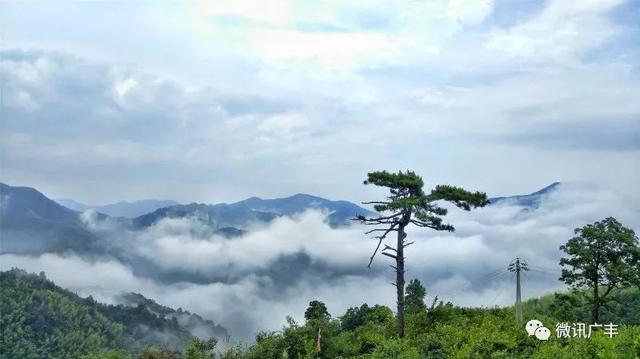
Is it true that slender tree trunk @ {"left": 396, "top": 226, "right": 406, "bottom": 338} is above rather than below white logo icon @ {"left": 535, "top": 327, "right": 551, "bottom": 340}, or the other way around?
above

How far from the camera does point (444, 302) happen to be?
38.1 m

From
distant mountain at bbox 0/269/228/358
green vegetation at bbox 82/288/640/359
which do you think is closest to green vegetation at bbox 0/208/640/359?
green vegetation at bbox 82/288/640/359

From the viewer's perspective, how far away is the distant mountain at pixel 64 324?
15550cm

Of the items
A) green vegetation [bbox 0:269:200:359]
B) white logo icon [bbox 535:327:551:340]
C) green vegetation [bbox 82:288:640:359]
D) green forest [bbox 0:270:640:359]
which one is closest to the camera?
green vegetation [bbox 82:288:640:359]

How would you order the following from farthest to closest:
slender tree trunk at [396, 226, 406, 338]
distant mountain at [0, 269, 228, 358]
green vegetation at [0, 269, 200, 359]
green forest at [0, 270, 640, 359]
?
distant mountain at [0, 269, 228, 358], green vegetation at [0, 269, 200, 359], slender tree trunk at [396, 226, 406, 338], green forest at [0, 270, 640, 359]

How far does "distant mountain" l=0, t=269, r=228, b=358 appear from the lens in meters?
156

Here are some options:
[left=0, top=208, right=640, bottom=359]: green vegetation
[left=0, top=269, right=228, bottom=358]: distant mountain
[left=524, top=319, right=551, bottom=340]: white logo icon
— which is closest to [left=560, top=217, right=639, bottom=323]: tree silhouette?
[left=0, top=208, right=640, bottom=359]: green vegetation

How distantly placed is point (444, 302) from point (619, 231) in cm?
1080

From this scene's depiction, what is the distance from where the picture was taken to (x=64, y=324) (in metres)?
164

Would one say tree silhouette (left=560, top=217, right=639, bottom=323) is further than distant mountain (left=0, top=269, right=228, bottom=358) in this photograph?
No

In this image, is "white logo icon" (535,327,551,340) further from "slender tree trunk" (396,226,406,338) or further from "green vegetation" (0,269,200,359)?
"green vegetation" (0,269,200,359)

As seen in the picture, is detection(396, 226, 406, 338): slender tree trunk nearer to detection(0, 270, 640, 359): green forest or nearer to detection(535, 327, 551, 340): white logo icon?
detection(0, 270, 640, 359): green forest

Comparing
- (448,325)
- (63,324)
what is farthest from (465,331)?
(63,324)

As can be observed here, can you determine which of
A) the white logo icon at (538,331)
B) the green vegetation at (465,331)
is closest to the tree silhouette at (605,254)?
the green vegetation at (465,331)
